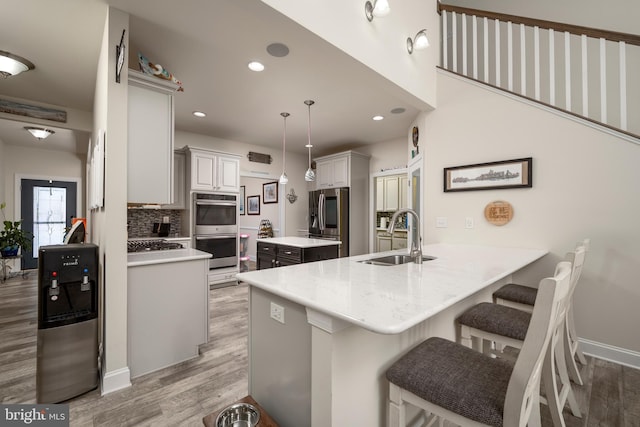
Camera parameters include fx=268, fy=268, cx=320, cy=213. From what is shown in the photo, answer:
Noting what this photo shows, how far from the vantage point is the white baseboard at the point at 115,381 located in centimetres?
179

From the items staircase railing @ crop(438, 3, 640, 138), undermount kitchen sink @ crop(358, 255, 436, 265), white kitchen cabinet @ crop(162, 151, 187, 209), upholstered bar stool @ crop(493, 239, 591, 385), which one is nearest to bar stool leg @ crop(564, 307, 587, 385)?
upholstered bar stool @ crop(493, 239, 591, 385)

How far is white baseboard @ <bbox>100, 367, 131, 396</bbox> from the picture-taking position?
70.4 inches

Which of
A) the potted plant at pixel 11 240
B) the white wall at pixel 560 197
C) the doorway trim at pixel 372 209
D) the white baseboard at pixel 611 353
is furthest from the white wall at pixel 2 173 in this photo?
the white baseboard at pixel 611 353

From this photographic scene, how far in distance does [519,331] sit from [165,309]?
2365 millimetres

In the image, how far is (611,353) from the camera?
220 cm

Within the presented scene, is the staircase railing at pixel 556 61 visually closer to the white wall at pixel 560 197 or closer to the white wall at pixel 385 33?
the white wall at pixel 560 197

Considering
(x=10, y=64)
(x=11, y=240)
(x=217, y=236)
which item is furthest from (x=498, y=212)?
(x=11, y=240)

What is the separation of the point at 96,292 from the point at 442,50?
4.31 metres

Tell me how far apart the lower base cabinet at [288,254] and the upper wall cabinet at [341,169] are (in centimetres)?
197

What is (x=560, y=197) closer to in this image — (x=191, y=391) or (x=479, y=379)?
(x=479, y=379)

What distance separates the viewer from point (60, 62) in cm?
263

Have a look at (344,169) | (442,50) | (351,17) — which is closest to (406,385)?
(351,17)

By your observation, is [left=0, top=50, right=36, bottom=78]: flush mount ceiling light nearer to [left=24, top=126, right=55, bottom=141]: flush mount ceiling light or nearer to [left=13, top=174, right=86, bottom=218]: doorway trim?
[left=24, top=126, right=55, bottom=141]: flush mount ceiling light

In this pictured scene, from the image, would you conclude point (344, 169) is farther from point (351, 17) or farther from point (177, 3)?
point (177, 3)
